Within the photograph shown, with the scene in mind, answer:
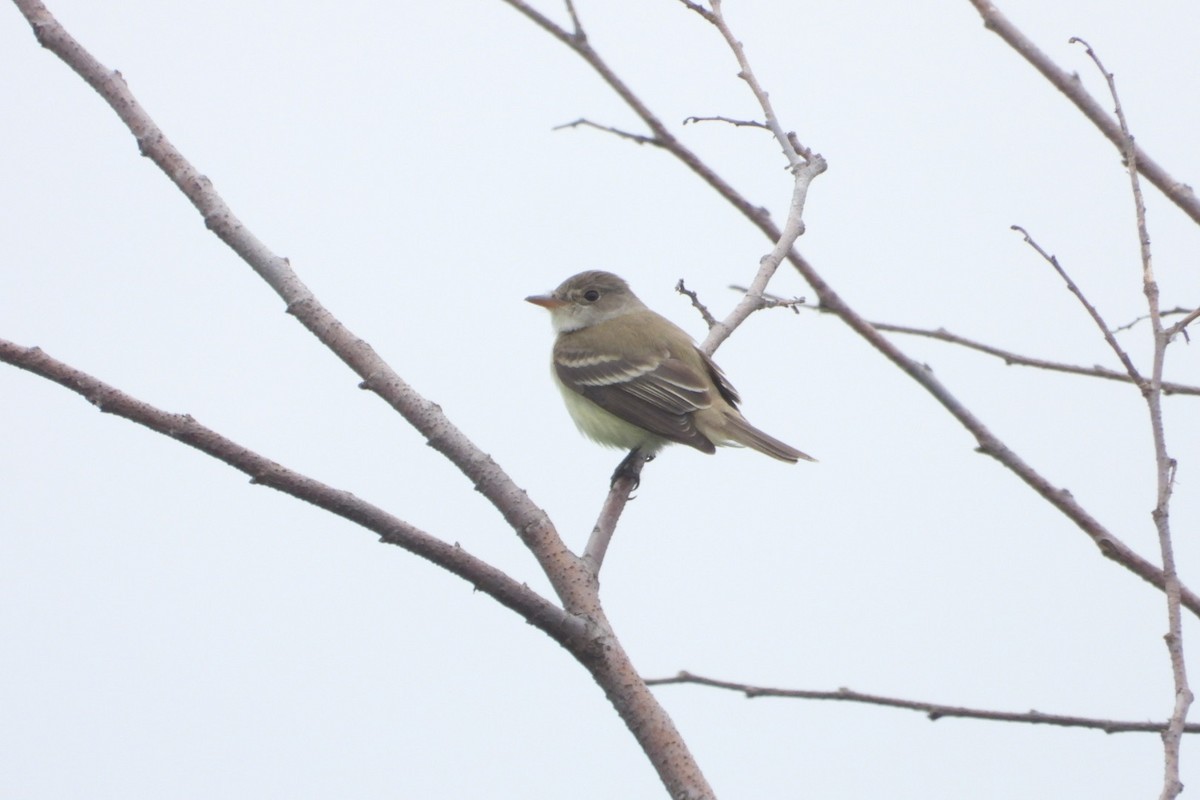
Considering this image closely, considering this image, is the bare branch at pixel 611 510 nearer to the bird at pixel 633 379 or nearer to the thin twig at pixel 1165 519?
the bird at pixel 633 379

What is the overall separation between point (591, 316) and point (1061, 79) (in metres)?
5.10

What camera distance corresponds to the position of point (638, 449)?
265 inches

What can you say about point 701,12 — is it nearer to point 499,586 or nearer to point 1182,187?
point 1182,187

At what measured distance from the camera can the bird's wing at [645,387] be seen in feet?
22.1

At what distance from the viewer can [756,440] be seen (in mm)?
6770

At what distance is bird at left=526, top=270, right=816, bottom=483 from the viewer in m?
6.79

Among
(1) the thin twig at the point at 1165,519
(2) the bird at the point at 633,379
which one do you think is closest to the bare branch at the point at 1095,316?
(1) the thin twig at the point at 1165,519

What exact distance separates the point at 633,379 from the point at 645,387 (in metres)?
0.20

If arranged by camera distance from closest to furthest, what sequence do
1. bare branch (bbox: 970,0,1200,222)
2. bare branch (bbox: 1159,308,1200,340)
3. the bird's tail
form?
bare branch (bbox: 1159,308,1200,340)
bare branch (bbox: 970,0,1200,222)
the bird's tail

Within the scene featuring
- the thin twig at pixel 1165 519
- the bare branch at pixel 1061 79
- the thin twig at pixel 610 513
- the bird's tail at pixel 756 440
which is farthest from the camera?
the bird's tail at pixel 756 440

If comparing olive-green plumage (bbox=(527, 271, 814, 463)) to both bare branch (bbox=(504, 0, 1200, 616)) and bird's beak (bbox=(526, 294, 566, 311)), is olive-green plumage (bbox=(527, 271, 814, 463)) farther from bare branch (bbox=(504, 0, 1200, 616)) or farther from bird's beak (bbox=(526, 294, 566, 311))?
bare branch (bbox=(504, 0, 1200, 616))

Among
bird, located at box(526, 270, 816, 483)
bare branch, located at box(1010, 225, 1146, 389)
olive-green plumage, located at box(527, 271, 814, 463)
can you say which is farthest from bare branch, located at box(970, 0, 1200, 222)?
olive-green plumage, located at box(527, 271, 814, 463)

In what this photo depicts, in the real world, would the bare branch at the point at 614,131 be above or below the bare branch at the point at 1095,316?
above

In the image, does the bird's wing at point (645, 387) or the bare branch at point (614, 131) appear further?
the bird's wing at point (645, 387)
